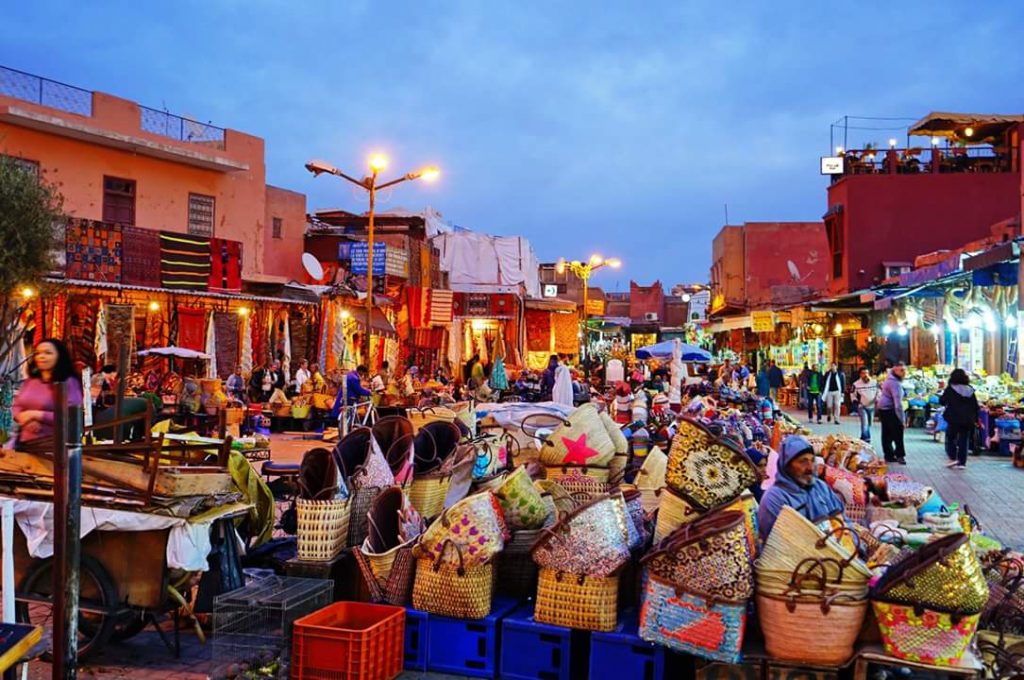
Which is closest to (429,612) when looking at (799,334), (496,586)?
(496,586)

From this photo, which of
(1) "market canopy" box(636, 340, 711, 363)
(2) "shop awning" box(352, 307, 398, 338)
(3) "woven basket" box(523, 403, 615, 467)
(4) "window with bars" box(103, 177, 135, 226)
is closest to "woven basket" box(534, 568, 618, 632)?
(3) "woven basket" box(523, 403, 615, 467)

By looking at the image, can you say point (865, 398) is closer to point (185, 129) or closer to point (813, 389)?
point (813, 389)

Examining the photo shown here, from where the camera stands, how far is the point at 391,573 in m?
5.46

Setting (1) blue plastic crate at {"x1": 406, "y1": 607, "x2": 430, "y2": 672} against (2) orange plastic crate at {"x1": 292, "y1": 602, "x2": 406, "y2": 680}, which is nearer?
(2) orange plastic crate at {"x1": 292, "y1": 602, "x2": 406, "y2": 680}

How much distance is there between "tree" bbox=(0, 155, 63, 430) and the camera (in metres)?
13.9

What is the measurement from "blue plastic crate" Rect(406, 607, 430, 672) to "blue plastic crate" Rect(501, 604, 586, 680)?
19.8 inches

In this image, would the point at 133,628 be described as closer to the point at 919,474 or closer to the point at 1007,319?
the point at 919,474

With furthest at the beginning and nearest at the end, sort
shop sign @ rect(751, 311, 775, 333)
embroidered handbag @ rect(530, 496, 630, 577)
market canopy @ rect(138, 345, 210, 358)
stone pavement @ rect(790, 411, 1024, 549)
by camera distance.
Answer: shop sign @ rect(751, 311, 775, 333)
market canopy @ rect(138, 345, 210, 358)
stone pavement @ rect(790, 411, 1024, 549)
embroidered handbag @ rect(530, 496, 630, 577)

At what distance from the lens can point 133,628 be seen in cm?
569

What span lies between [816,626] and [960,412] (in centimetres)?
1222

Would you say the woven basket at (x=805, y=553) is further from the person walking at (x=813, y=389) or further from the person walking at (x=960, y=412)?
the person walking at (x=813, y=389)

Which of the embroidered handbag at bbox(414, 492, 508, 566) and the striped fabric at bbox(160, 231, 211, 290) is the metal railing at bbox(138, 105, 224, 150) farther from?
the embroidered handbag at bbox(414, 492, 508, 566)

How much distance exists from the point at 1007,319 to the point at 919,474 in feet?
16.6

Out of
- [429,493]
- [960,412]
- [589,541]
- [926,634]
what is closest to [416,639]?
[589,541]
